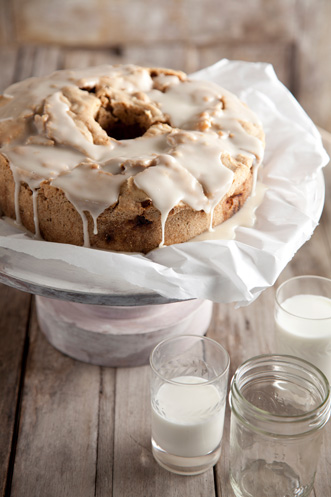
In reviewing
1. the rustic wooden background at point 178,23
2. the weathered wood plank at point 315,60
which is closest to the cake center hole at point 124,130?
the weathered wood plank at point 315,60

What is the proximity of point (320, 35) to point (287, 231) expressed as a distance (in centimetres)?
181

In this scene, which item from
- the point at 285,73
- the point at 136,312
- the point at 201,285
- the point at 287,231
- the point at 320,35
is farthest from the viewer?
the point at 320,35

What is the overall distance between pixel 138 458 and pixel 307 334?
0.41m

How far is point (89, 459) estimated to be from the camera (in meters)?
1.25

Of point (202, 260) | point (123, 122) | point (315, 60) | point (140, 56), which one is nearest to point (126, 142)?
point (123, 122)

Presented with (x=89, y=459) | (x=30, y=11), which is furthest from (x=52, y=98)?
(x=30, y=11)

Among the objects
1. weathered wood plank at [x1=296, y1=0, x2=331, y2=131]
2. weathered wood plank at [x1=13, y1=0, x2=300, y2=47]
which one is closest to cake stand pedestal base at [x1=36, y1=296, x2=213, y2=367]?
weathered wood plank at [x1=296, y1=0, x2=331, y2=131]

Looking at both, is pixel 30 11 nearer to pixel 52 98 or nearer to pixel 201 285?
pixel 52 98

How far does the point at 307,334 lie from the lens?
4.40 feet

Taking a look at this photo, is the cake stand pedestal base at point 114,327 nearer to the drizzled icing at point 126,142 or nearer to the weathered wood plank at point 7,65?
the drizzled icing at point 126,142

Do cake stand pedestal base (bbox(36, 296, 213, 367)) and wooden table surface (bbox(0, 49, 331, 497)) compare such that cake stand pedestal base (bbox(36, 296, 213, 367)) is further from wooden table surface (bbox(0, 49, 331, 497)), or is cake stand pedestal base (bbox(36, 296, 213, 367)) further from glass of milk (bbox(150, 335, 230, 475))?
glass of milk (bbox(150, 335, 230, 475))

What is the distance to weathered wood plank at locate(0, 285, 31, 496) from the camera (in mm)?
1275

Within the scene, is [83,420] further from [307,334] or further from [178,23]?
→ [178,23]

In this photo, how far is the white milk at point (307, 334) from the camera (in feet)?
4.39
